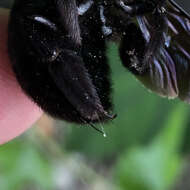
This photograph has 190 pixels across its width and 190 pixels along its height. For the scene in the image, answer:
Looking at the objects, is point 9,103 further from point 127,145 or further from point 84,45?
point 127,145

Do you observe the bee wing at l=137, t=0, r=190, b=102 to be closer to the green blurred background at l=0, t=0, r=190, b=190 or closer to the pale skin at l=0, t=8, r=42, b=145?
the pale skin at l=0, t=8, r=42, b=145

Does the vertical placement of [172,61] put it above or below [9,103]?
above

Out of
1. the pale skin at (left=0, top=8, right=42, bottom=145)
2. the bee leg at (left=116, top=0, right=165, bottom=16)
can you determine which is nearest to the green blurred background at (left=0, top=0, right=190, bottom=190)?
the pale skin at (left=0, top=8, right=42, bottom=145)

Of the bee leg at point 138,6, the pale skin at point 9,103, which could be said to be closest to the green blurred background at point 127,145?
the pale skin at point 9,103

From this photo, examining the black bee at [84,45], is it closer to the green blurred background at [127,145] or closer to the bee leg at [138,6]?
the bee leg at [138,6]

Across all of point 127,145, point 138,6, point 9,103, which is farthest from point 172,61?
point 127,145

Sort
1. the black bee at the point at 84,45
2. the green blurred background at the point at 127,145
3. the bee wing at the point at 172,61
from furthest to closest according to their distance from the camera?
1. the green blurred background at the point at 127,145
2. the bee wing at the point at 172,61
3. the black bee at the point at 84,45

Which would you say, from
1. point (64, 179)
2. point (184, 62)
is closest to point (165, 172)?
point (64, 179)
